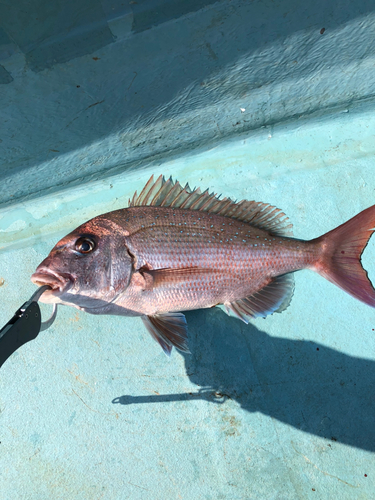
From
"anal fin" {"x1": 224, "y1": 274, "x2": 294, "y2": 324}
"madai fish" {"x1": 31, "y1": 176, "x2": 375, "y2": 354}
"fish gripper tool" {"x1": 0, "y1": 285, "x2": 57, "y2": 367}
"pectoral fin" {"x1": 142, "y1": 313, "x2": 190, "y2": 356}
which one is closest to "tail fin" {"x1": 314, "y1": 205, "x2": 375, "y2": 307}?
"madai fish" {"x1": 31, "y1": 176, "x2": 375, "y2": 354}

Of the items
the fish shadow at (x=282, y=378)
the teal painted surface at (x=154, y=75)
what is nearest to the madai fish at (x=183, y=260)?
the fish shadow at (x=282, y=378)

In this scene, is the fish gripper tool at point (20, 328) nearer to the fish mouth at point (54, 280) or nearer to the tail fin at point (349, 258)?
the fish mouth at point (54, 280)

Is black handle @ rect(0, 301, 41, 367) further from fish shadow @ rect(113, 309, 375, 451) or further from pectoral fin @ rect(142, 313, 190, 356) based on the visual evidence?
fish shadow @ rect(113, 309, 375, 451)

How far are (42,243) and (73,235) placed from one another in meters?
0.83

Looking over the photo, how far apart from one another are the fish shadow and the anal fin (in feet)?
0.77

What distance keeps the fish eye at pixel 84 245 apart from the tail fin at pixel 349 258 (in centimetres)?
120

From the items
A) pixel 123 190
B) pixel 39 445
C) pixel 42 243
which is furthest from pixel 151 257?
pixel 39 445

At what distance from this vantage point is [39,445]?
79.4 inches

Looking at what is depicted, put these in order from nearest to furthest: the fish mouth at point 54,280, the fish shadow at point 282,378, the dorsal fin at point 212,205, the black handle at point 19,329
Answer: the black handle at point 19,329 → the fish mouth at point 54,280 → the dorsal fin at point 212,205 → the fish shadow at point 282,378

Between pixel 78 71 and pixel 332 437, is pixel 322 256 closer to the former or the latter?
pixel 332 437

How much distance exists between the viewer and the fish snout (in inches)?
56.9

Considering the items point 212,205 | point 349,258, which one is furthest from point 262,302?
point 212,205

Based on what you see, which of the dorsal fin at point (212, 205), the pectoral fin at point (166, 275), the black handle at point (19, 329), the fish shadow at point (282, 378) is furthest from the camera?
the fish shadow at point (282, 378)

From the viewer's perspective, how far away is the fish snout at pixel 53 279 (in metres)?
1.45
